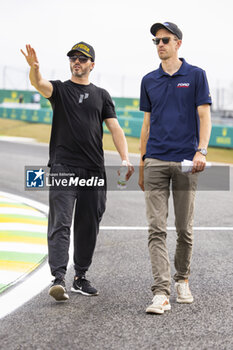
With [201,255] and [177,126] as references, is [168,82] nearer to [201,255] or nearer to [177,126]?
[177,126]

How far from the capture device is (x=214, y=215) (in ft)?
31.0

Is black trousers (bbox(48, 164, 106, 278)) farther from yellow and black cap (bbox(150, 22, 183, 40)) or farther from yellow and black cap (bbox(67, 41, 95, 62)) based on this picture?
yellow and black cap (bbox(150, 22, 183, 40))

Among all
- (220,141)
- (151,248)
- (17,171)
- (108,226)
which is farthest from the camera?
(220,141)


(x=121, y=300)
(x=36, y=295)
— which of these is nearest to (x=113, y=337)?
(x=121, y=300)

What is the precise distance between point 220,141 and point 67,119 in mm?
17275

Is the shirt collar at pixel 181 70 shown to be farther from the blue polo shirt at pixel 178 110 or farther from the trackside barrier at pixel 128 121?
the trackside barrier at pixel 128 121

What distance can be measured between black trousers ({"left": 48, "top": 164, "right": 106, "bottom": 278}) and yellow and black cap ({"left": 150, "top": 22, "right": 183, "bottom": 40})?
1226 mm

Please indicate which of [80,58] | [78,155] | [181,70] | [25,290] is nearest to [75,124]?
[78,155]

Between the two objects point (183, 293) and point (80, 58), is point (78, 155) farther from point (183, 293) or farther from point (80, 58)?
point (183, 293)

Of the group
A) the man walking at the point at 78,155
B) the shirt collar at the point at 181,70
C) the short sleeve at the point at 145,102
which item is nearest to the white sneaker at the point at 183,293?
the man walking at the point at 78,155

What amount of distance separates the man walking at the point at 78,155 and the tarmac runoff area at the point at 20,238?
749 millimetres

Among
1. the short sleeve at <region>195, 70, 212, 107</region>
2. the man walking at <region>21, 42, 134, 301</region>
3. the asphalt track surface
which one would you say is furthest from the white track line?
the short sleeve at <region>195, 70, 212, 107</region>

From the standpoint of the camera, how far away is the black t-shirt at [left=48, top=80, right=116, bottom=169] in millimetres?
5012

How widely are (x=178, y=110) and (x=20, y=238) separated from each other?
330cm
